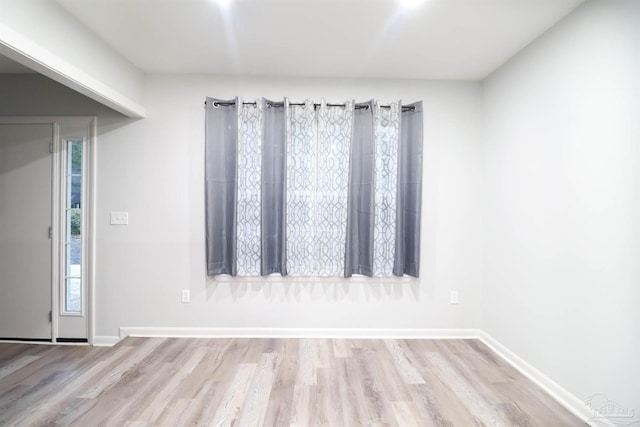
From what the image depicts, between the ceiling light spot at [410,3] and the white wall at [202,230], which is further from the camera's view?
the white wall at [202,230]

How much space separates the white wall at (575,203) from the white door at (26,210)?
4.29 metres

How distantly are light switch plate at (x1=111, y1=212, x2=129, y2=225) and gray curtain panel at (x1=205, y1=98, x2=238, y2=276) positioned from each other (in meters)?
0.82

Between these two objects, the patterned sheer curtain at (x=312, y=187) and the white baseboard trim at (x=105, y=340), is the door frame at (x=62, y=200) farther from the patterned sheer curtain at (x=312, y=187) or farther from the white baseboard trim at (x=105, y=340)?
the patterned sheer curtain at (x=312, y=187)

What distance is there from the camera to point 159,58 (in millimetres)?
2633

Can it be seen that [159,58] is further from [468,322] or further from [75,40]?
[468,322]

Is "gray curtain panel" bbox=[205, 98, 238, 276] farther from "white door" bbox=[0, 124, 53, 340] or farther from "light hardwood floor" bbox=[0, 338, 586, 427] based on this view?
"white door" bbox=[0, 124, 53, 340]

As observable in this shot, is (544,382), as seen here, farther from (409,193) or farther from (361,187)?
(361,187)

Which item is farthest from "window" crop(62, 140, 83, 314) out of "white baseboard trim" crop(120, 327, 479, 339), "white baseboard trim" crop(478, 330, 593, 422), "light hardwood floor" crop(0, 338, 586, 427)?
"white baseboard trim" crop(478, 330, 593, 422)

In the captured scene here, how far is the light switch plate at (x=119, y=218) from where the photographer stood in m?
2.93

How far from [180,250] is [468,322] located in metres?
2.98

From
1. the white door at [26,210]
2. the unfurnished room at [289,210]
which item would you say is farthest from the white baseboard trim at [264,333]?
the white door at [26,210]

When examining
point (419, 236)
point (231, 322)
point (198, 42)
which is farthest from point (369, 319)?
point (198, 42)

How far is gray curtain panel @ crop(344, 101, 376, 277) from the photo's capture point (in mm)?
2896

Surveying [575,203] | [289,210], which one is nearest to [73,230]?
[289,210]
